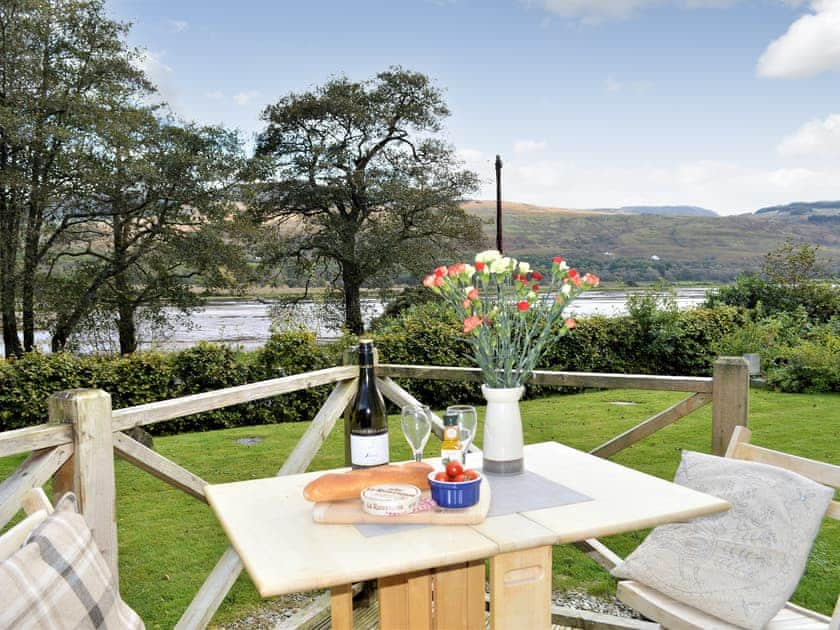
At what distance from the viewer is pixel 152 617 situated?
3.25m

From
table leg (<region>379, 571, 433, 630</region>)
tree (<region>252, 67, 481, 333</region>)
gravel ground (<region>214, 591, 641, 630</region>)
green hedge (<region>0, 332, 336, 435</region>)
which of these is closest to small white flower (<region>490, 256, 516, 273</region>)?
table leg (<region>379, 571, 433, 630</region>)

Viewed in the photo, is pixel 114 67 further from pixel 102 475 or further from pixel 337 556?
pixel 337 556

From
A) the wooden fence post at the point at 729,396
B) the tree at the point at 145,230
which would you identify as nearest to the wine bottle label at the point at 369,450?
the wooden fence post at the point at 729,396

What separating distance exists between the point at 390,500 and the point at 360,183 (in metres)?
16.6

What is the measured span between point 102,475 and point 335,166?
54.2ft

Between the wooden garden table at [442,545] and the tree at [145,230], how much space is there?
13272 mm

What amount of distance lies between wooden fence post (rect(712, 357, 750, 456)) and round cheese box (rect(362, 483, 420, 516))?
1.67 metres

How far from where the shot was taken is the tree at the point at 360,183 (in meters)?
17.0

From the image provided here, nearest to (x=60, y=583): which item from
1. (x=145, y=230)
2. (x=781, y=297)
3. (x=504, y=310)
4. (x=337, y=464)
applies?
(x=504, y=310)

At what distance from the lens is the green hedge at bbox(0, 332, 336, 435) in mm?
6707

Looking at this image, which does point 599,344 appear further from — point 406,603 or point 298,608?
point 406,603

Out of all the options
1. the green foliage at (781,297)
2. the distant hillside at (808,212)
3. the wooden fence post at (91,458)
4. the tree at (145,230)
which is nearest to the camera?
the wooden fence post at (91,458)

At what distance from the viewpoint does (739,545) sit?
2.07m

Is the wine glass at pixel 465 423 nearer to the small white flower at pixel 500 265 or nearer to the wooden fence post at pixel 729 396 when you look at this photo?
the small white flower at pixel 500 265
